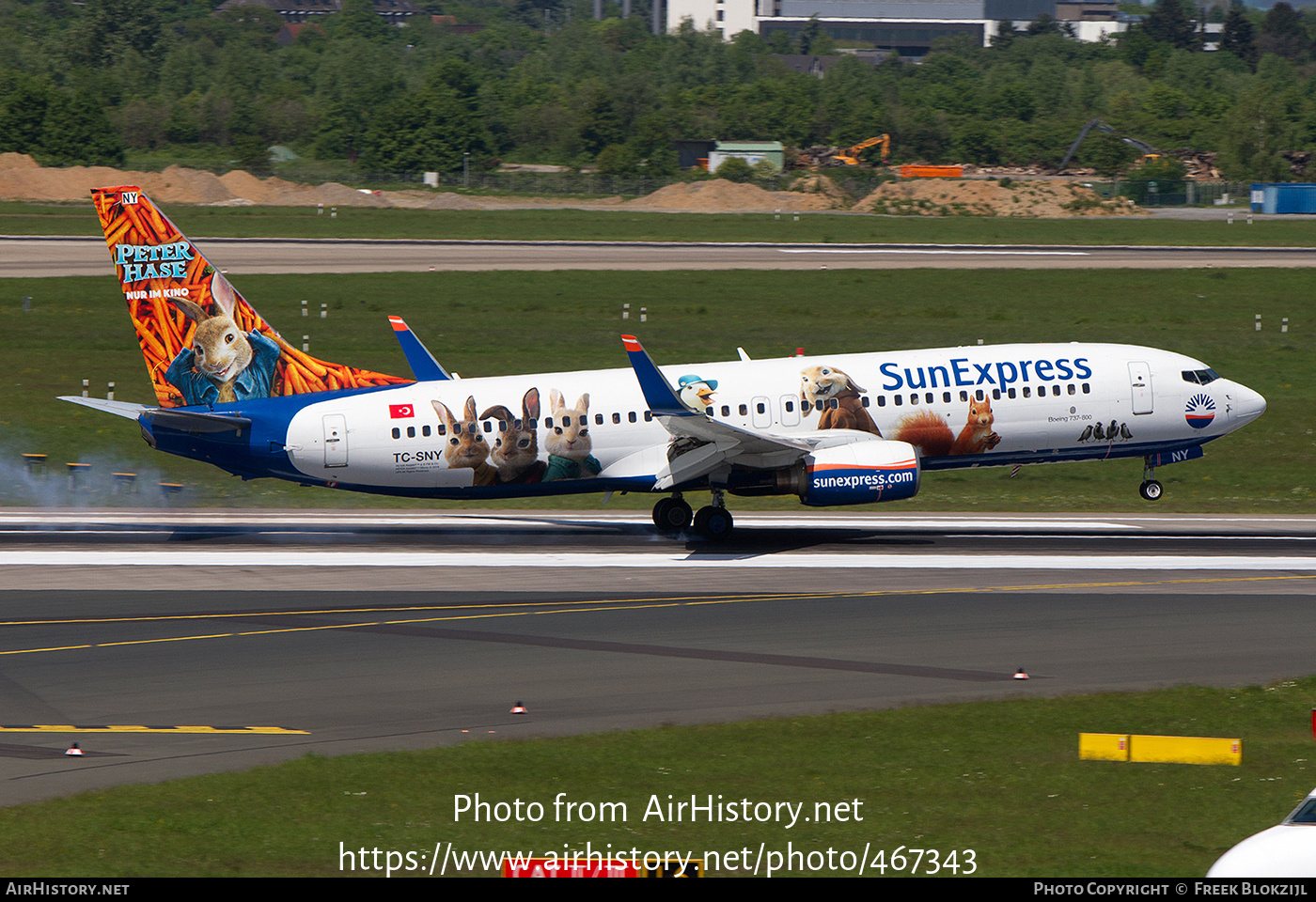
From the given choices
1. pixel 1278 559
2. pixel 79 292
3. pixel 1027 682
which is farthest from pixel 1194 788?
pixel 79 292

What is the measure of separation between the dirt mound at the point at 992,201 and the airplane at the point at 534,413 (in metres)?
101

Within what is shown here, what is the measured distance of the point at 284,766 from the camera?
21.7 m

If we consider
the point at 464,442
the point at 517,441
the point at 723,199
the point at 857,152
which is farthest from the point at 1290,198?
the point at 464,442

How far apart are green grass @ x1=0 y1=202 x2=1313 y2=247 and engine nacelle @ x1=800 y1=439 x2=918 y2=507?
252 ft

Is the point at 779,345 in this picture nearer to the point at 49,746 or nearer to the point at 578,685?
the point at 578,685

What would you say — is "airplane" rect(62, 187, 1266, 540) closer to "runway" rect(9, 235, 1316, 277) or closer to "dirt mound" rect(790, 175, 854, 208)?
"runway" rect(9, 235, 1316, 277)

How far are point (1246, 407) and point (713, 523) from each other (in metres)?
16.4

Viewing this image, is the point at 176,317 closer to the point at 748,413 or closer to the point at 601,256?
the point at 748,413

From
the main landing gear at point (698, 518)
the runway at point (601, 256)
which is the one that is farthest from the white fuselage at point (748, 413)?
the runway at point (601, 256)

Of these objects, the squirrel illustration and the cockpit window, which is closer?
the cockpit window

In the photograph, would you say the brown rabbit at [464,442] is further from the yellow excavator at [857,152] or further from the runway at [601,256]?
the yellow excavator at [857,152]

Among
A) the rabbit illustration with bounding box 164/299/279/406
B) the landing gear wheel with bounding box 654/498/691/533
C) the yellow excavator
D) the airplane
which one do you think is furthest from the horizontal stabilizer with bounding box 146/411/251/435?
the yellow excavator

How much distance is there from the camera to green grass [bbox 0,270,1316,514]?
50.8 metres

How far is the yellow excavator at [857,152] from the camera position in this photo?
186m
